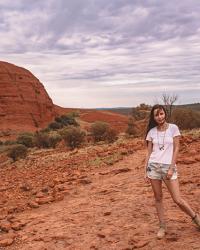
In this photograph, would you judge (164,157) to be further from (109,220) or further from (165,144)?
(109,220)

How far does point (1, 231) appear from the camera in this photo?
23.5ft

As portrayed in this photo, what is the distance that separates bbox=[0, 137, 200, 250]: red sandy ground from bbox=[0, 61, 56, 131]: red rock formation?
35.2 metres

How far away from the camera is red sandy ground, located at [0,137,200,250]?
5.89 meters

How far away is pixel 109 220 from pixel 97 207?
838 millimetres

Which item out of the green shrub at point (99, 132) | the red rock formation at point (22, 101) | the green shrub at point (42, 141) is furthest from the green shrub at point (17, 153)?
the red rock formation at point (22, 101)

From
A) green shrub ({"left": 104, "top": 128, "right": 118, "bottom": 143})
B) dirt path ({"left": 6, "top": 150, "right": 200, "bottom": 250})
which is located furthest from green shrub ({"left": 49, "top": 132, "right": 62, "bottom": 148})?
dirt path ({"left": 6, "top": 150, "right": 200, "bottom": 250})

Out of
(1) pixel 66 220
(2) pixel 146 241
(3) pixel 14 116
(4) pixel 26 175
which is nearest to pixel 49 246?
(1) pixel 66 220

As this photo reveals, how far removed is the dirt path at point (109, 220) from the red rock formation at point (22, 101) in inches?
1476

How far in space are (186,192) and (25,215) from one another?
9.19 ft

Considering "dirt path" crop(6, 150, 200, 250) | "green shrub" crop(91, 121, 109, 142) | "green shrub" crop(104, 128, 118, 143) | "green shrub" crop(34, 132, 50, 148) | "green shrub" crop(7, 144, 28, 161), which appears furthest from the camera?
"green shrub" crop(34, 132, 50, 148)

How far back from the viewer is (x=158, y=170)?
205 inches

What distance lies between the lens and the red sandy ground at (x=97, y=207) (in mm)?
5895

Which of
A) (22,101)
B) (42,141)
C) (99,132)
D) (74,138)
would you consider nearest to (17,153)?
(74,138)

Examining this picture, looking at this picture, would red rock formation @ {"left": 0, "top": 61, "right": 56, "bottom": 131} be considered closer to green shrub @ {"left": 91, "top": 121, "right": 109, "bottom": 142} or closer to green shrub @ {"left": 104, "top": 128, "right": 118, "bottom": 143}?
green shrub @ {"left": 91, "top": 121, "right": 109, "bottom": 142}
